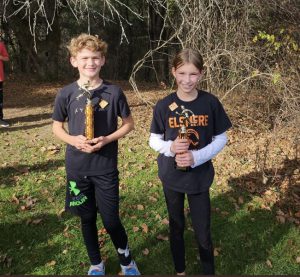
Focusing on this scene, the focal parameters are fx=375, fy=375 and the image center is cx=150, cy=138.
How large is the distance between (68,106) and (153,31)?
18.5 metres

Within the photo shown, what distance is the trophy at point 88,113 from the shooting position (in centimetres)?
281

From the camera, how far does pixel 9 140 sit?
792 cm

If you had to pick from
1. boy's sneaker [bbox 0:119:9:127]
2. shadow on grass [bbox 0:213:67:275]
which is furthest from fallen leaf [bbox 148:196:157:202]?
boy's sneaker [bbox 0:119:9:127]

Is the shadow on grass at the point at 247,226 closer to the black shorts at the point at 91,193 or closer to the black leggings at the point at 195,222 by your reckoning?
the black leggings at the point at 195,222

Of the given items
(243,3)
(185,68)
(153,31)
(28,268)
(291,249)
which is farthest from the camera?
(153,31)

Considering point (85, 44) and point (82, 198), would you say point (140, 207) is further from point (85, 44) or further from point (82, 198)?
point (85, 44)

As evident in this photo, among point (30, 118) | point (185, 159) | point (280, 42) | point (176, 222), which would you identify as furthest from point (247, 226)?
point (30, 118)

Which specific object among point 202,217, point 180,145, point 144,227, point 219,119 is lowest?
point 144,227

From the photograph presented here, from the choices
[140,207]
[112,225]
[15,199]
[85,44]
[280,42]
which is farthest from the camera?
[280,42]

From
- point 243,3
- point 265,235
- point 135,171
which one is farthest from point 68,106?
point 243,3

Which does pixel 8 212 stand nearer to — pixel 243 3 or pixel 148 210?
pixel 148 210

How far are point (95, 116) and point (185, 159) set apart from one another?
80 centimetres

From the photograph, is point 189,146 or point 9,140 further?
point 9,140

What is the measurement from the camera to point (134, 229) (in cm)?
459
